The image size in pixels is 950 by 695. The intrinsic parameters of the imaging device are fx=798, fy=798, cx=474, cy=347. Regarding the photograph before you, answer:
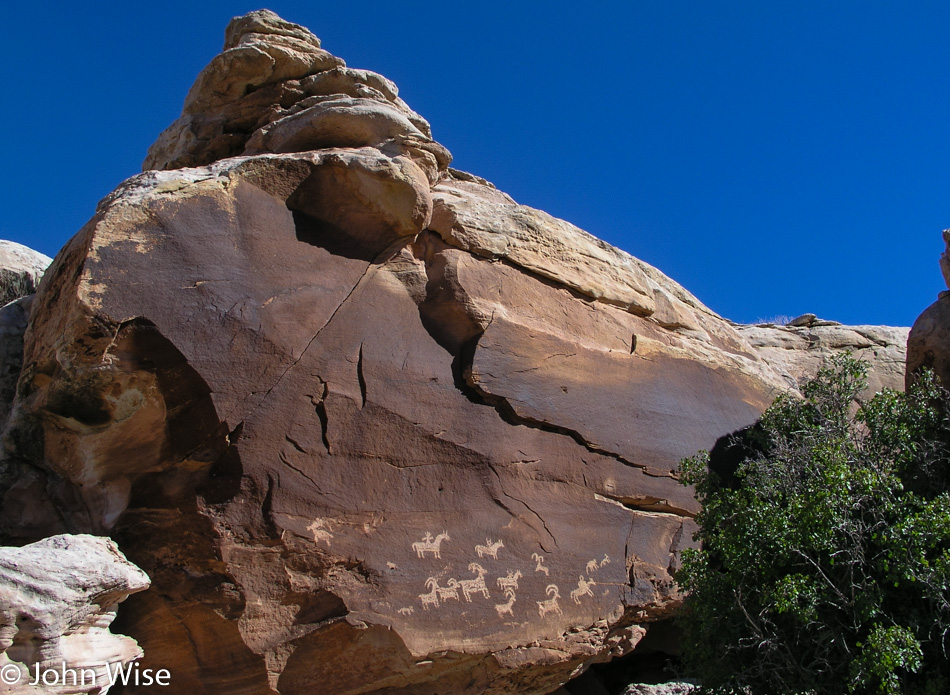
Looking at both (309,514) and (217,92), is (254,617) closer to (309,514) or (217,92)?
(309,514)

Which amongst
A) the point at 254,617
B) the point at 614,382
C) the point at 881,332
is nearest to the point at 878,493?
the point at 614,382

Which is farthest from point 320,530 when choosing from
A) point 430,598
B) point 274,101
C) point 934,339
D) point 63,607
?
point 934,339

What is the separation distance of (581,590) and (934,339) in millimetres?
4175

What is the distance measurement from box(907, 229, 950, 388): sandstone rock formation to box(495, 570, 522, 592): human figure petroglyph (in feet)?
14.0

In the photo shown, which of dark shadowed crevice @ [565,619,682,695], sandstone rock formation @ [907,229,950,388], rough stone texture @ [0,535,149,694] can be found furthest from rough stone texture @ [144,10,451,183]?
dark shadowed crevice @ [565,619,682,695]

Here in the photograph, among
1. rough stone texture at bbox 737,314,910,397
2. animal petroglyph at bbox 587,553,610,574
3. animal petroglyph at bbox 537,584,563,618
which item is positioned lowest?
animal petroglyph at bbox 537,584,563,618

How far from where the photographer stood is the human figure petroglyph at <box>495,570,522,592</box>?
635 centimetres

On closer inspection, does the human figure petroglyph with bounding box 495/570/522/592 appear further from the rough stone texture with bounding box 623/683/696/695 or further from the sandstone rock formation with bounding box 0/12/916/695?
the rough stone texture with bounding box 623/683/696/695

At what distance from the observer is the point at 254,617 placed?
18.5ft

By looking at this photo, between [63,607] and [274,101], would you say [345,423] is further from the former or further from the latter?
[274,101]

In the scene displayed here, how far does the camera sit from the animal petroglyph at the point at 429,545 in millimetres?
6125

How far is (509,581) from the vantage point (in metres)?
6.39

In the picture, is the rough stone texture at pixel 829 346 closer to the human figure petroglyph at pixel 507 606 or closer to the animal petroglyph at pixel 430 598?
the human figure petroglyph at pixel 507 606

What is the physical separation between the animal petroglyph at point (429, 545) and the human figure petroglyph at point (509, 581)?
56 centimetres
